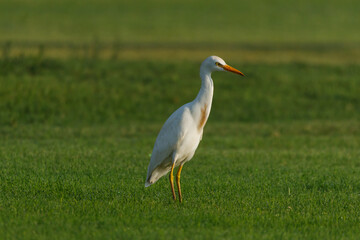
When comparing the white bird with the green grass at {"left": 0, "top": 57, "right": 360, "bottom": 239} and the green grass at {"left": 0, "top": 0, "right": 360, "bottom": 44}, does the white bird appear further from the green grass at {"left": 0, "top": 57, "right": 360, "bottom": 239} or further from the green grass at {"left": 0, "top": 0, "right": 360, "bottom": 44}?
the green grass at {"left": 0, "top": 0, "right": 360, "bottom": 44}

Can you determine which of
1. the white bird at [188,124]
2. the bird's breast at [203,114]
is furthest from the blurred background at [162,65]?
the bird's breast at [203,114]

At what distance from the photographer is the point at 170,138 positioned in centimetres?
802

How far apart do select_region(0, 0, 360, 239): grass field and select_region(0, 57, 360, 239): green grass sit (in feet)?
0.11

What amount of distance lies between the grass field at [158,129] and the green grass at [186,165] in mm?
33

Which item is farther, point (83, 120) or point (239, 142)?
point (83, 120)

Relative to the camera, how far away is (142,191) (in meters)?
8.88

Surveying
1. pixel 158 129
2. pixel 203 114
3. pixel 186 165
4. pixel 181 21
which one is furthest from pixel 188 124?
pixel 181 21

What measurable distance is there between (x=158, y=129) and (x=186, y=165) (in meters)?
5.38

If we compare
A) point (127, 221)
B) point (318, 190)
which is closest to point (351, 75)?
point (318, 190)

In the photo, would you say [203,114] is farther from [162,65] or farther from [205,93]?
[162,65]

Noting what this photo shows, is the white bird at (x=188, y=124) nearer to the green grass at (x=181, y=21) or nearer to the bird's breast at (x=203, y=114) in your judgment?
the bird's breast at (x=203, y=114)

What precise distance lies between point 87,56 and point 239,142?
12.1 meters

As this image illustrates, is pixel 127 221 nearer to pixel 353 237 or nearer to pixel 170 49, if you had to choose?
pixel 353 237

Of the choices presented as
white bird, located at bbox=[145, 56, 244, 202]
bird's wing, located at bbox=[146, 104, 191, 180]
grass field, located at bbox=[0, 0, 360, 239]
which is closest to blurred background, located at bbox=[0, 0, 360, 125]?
grass field, located at bbox=[0, 0, 360, 239]
